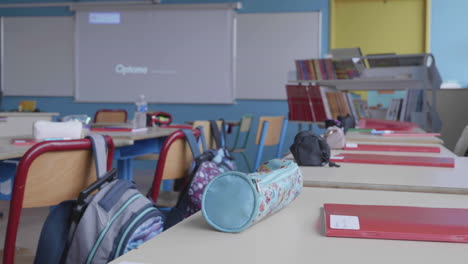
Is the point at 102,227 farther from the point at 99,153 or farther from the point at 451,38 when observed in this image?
the point at 451,38

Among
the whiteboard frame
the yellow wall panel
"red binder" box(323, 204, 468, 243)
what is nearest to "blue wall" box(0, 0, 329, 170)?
the whiteboard frame

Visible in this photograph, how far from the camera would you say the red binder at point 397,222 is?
2.28 ft

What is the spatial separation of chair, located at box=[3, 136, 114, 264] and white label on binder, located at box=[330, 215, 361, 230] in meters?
0.90

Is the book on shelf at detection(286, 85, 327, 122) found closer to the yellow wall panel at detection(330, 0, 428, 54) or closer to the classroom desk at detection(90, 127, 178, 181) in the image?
the classroom desk at detection(90, 127, 178, 181)

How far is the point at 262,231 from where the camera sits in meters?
0.72

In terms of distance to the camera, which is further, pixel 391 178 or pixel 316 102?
pixel 316 102

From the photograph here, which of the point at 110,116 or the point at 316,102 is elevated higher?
the point at 316,102

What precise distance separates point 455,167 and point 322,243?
3.24ft

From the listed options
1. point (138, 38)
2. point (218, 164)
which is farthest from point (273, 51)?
point (218, 164)

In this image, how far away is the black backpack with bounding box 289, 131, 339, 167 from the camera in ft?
4.74

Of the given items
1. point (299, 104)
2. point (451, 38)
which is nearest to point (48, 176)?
point (299, 104)

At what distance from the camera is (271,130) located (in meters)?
4.73

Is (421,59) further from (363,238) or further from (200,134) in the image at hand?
(363,238)

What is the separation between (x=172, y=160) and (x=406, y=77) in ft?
7.22
